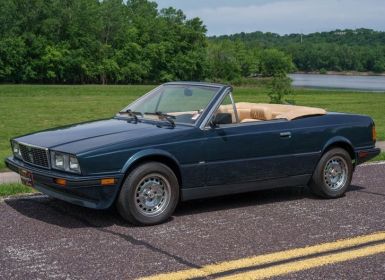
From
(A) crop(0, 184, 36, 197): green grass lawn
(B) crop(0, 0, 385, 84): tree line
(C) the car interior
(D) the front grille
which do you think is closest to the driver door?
(C) the car interior

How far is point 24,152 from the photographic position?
6.71 m

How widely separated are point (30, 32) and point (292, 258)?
81.1 meters

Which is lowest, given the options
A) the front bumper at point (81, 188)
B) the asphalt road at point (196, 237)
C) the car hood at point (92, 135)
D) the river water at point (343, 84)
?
the river water at point (343, 84)

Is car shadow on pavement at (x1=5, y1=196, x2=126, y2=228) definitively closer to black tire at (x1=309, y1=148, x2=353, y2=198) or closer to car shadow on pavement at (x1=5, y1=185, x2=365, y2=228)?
car shadow on pavement at (x1=5, y1=185, x2=365, y2=228)

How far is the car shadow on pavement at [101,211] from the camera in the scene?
6.48m

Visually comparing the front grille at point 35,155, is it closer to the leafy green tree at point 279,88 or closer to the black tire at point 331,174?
the black tire at point 331,174

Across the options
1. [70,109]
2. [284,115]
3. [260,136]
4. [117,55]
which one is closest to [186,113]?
[260,136]

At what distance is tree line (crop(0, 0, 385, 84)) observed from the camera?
8006 cm

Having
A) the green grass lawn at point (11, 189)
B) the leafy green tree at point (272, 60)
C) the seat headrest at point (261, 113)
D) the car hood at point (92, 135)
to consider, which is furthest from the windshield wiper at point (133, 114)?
the leafy green tree at point (272, 60)

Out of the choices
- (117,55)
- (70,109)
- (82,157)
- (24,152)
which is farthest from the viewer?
(117,55)

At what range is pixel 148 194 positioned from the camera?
254 inches

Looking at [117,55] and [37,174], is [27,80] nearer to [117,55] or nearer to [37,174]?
[117,55]

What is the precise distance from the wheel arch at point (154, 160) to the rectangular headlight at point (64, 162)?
467 millimetres

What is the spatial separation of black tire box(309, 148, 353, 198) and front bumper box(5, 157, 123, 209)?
2.79 m
